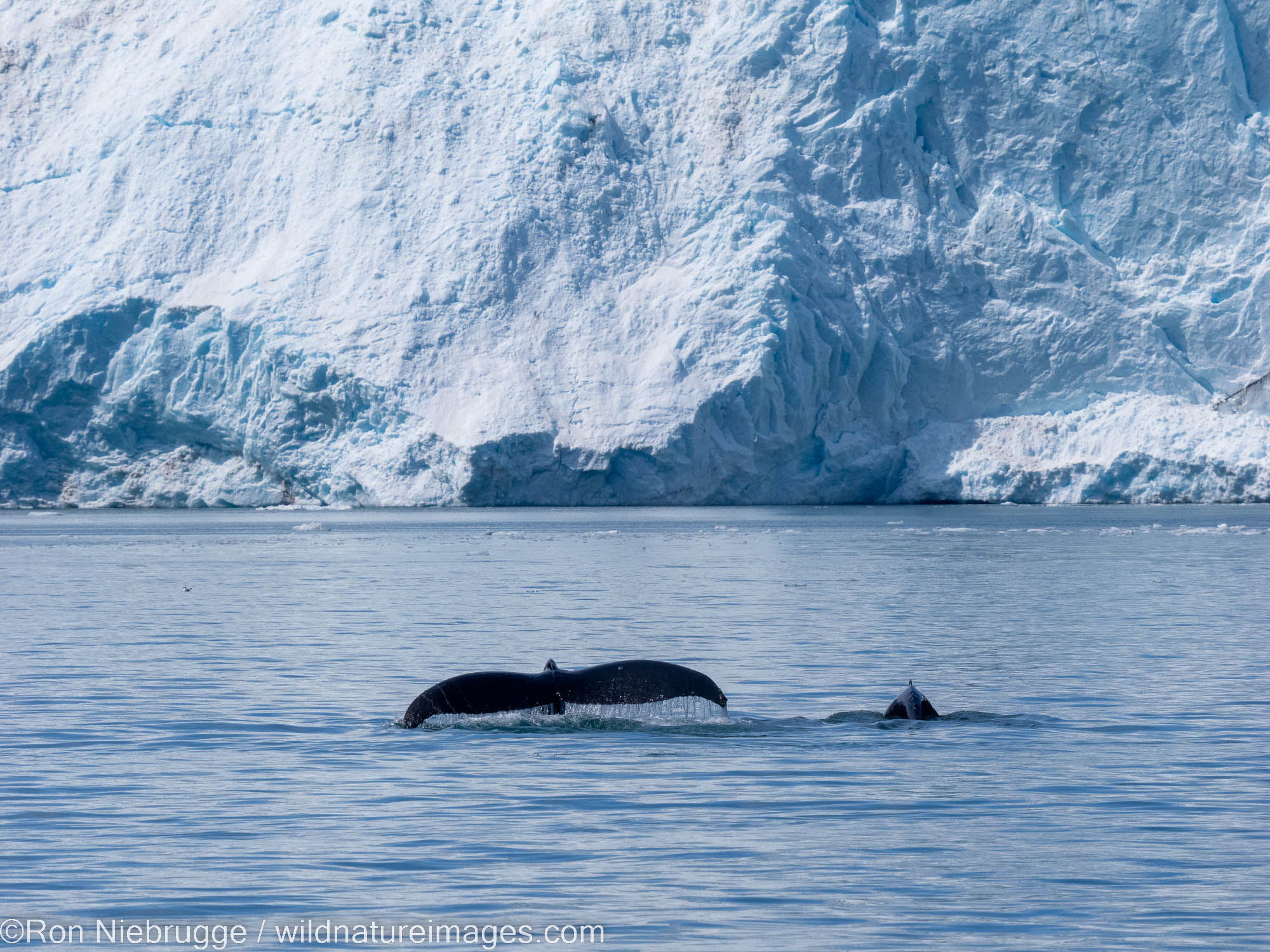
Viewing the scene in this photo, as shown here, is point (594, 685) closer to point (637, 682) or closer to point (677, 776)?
point (637, 682)

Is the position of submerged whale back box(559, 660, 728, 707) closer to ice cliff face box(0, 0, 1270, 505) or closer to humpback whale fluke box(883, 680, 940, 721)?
humpback whale fluke box(883, 680, 940, 721)

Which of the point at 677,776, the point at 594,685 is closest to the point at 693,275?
the point at 594,685

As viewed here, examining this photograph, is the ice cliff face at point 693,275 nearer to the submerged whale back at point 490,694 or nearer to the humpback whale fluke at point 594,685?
the submerged whale back at point 490,694

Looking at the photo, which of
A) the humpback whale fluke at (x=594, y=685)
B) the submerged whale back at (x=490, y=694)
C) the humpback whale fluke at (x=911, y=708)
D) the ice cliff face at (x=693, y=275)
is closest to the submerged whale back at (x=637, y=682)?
the humpback whale fluke at (x=594, y=685)

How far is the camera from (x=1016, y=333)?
6169cm

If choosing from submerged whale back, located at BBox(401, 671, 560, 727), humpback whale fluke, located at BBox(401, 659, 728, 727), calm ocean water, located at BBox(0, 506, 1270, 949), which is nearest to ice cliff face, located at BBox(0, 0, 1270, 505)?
calm ocean water, located at BBox(0, 506, 1270, 949)

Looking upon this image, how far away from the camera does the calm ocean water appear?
21.7 ft

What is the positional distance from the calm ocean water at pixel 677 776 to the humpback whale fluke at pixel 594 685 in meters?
0.41

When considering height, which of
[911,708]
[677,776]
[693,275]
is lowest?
[677,776]

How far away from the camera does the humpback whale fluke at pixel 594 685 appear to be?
944 cm

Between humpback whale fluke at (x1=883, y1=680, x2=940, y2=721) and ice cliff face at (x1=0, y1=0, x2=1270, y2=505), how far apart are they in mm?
44774

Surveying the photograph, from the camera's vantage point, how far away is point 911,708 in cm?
1132

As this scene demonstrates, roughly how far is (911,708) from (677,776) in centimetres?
238

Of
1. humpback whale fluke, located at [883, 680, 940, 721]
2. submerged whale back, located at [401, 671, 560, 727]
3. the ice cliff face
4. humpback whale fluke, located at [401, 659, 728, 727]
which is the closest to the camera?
humpback whale fluke, located at [401, 659, 728, 727]
